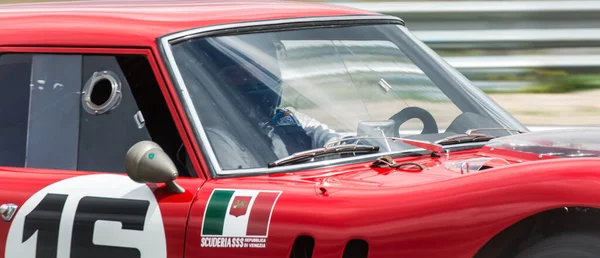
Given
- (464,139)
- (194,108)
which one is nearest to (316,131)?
(194,108)

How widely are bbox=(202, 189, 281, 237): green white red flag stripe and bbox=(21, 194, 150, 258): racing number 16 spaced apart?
22 cm

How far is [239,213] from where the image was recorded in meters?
3.10

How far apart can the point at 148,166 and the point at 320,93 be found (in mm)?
808

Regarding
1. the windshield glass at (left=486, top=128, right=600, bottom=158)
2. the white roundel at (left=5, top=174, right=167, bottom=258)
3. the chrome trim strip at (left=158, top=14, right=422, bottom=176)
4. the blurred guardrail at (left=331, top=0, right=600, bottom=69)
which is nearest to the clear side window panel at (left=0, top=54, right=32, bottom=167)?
A: the white roundel at (left=5, top=174, right=167, bottom=258)

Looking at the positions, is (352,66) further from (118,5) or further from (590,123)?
(590,123)

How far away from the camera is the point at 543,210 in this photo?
276cm

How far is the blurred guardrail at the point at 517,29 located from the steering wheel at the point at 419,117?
138 inches

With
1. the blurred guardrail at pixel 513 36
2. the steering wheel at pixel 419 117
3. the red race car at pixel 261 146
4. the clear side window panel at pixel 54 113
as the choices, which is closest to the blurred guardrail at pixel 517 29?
the blurred guardrail at pixel 513 36

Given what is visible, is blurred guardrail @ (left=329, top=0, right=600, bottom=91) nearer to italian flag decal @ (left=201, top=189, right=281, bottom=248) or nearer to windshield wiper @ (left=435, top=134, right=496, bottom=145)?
windshield wiper @ (left=435, top=134, right=496, bottom=145)

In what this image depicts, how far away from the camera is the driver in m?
3.57

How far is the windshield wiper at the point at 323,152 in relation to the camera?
348 cm

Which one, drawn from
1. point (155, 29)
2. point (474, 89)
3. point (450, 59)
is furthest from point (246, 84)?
point (450, 59)

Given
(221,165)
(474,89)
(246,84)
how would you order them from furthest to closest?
(474,89) → (246,84) → (221,165)

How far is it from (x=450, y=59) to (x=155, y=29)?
4194 millimetres
